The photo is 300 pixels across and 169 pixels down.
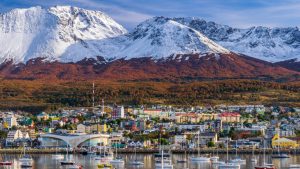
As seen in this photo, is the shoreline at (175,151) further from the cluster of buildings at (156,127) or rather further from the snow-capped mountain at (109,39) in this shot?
the snow-capped mountain at (109,39)

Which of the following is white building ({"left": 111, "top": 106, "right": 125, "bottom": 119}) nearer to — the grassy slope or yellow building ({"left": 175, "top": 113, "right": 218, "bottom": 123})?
yellow building ({"left": 175, "top": 113, "right": 218, "bottom": 123})

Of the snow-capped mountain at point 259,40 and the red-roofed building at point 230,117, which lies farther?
the snow-capped mountain at point 259,40

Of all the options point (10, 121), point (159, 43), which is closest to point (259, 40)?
point (159, 43)

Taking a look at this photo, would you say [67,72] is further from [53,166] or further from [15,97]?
[53,166]

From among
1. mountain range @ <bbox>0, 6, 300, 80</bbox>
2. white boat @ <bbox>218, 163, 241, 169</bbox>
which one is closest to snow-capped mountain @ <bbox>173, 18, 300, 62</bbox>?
mountain range @ <bbox>0, 6, 300, 80</bbox>

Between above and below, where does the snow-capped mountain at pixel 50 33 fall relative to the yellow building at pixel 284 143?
above

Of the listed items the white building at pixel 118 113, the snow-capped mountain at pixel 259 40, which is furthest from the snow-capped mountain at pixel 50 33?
the white building at pixel 118 113

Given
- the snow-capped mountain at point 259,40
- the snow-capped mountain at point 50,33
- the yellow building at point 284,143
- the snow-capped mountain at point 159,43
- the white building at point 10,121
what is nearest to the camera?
the yellow building at point 284,143

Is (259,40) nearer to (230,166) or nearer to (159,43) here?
(159,43)
